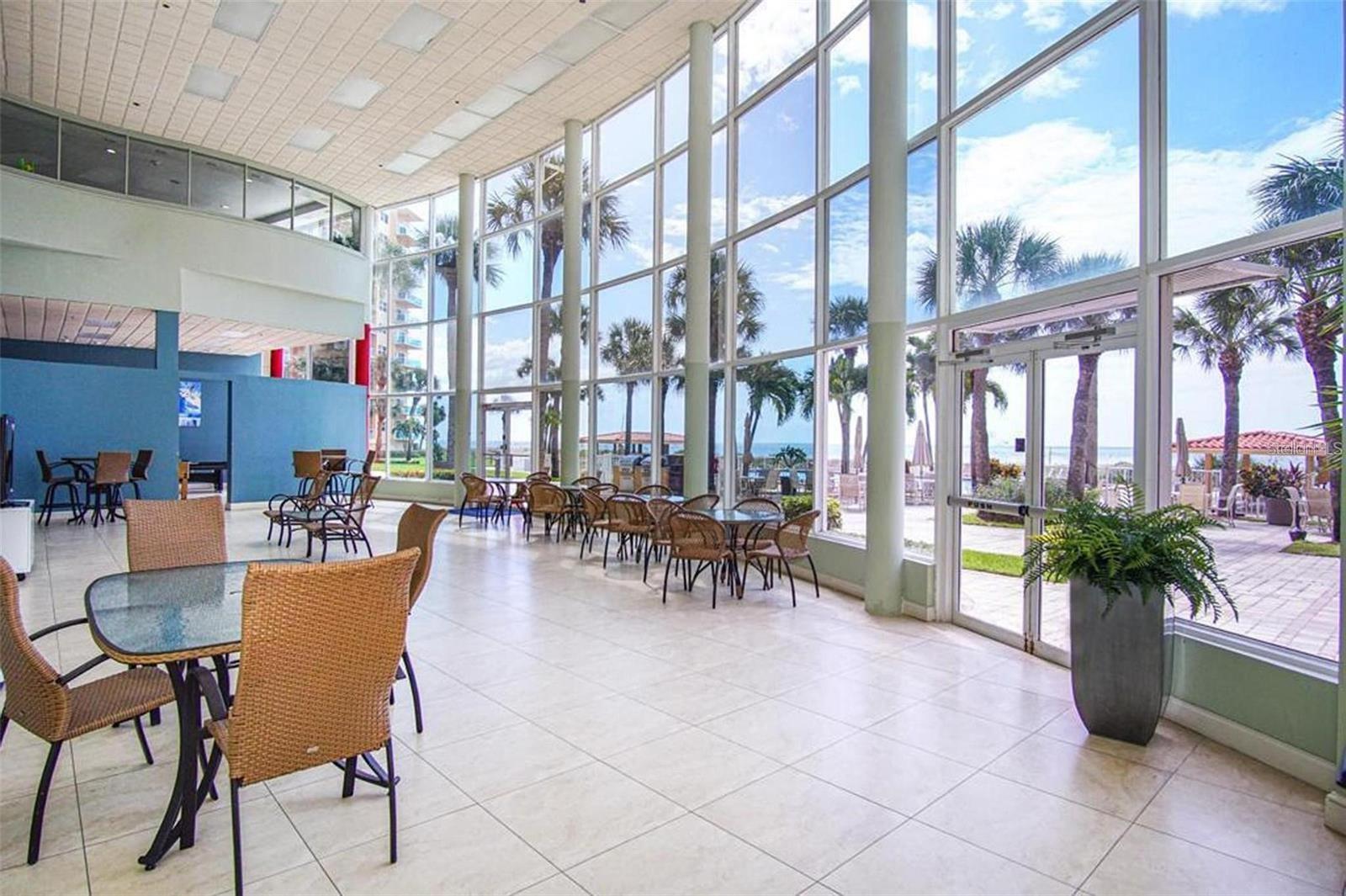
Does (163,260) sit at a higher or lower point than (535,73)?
lower

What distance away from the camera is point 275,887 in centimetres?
206

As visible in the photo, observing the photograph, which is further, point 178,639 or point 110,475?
point 110,475

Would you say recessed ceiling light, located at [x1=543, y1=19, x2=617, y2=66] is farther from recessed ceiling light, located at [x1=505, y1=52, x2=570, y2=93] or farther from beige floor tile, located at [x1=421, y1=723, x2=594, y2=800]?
beige floor tile, located at [x1=421, y1=723, x2=594, y2=800]

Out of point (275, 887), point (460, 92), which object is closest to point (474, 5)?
point (460, 92)

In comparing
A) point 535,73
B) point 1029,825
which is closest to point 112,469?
point 535,73

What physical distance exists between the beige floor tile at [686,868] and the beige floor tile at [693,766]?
0.24 m

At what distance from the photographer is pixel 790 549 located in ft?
19.9

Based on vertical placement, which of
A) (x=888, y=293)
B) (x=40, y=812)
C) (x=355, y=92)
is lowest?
(x=40, y=812)

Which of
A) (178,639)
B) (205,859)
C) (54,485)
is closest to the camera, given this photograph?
(178,639)

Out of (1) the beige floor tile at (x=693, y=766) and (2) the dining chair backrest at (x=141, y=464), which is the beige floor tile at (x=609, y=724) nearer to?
(1) the beige floor tile at (x=693, y=766)

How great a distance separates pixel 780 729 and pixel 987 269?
3.53 m

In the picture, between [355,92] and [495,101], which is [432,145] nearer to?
[355,92]

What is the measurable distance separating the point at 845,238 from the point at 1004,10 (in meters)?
2.12

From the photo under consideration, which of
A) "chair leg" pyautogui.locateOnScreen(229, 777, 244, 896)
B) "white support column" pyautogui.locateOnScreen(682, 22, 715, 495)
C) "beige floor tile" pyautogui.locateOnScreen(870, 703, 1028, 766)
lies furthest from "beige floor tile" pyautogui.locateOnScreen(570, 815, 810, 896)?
"white support column" pyautogui.locateOnScreen(682, 22, 715, 495)
